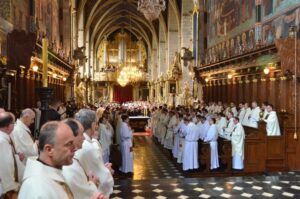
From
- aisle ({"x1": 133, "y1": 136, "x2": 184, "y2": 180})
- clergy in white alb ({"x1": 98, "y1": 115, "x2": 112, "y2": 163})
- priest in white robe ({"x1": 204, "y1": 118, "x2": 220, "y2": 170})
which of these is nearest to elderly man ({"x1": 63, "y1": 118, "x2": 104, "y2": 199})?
clergy in white alb ({"x1": 98, "y1": 115, "x2": 112, "y2": 163})

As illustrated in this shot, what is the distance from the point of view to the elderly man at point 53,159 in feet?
7.66

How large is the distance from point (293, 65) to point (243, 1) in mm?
7209

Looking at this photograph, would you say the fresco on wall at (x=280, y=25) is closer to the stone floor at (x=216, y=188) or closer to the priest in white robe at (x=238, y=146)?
the priest in white robe at (x=238, y=146)

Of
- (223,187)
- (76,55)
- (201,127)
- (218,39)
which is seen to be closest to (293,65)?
(201,127)

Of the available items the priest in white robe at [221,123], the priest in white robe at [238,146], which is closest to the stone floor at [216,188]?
the priest in white robe at [238,146]

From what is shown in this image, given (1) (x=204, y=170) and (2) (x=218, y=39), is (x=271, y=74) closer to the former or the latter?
(1) (x=204, y=170)

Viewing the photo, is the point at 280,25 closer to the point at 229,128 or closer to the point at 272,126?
the point at 272,126

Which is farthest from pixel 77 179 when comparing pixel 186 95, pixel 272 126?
pixel 186 95

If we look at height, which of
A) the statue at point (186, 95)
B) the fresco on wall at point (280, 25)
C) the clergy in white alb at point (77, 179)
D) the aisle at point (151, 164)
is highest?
the fresco on wall at point (280, 25)

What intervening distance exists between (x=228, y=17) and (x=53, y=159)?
64.5ft

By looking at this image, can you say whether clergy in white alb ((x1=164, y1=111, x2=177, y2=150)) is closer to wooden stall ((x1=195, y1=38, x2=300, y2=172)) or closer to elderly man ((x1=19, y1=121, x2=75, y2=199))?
wooden stall ((x1=195, y1=38, x2=300, y2=172))

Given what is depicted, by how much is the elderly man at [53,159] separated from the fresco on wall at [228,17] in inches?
620

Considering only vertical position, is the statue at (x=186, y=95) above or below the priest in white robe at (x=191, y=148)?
above

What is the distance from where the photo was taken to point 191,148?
12188 millimetres
